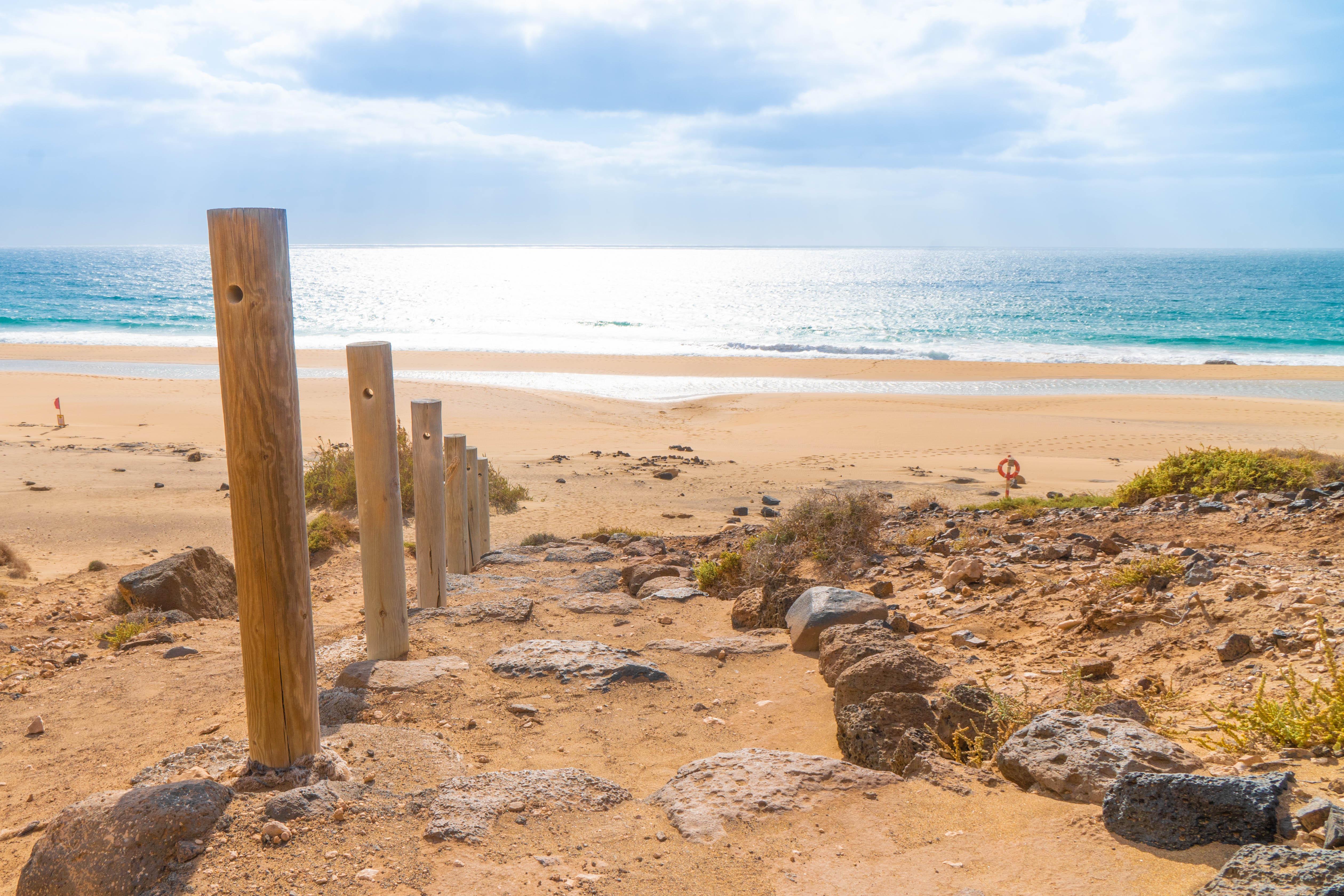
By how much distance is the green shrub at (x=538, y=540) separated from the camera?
1042 centimetres

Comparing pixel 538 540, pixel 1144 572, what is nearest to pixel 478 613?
Result: pixel 538 540

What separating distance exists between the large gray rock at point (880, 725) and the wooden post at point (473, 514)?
4.92 m

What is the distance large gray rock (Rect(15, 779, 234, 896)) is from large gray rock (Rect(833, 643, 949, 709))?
2967 millimetres

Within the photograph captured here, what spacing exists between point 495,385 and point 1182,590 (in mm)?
26000

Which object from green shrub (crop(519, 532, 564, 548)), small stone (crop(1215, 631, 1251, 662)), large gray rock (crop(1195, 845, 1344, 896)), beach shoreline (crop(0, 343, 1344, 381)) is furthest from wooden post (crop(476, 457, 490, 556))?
beach shoreline (crop(0, 343, 1344, 381))

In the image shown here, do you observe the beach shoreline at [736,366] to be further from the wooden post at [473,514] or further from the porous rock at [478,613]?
the porous rock at [478,613]

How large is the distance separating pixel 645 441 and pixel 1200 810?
56.2ft

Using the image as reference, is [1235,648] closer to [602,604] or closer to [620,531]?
[602,604]

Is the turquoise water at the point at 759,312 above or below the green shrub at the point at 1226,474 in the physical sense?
above

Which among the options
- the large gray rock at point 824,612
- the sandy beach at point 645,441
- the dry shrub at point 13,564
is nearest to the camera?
the large gray rock at point 824,612

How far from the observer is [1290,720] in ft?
12.0

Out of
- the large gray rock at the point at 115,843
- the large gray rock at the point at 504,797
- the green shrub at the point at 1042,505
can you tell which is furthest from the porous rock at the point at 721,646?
the green shrub at the point at 1042,505

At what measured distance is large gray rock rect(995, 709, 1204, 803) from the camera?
11.2ft

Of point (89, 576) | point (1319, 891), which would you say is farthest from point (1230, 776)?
point (89, 576)
